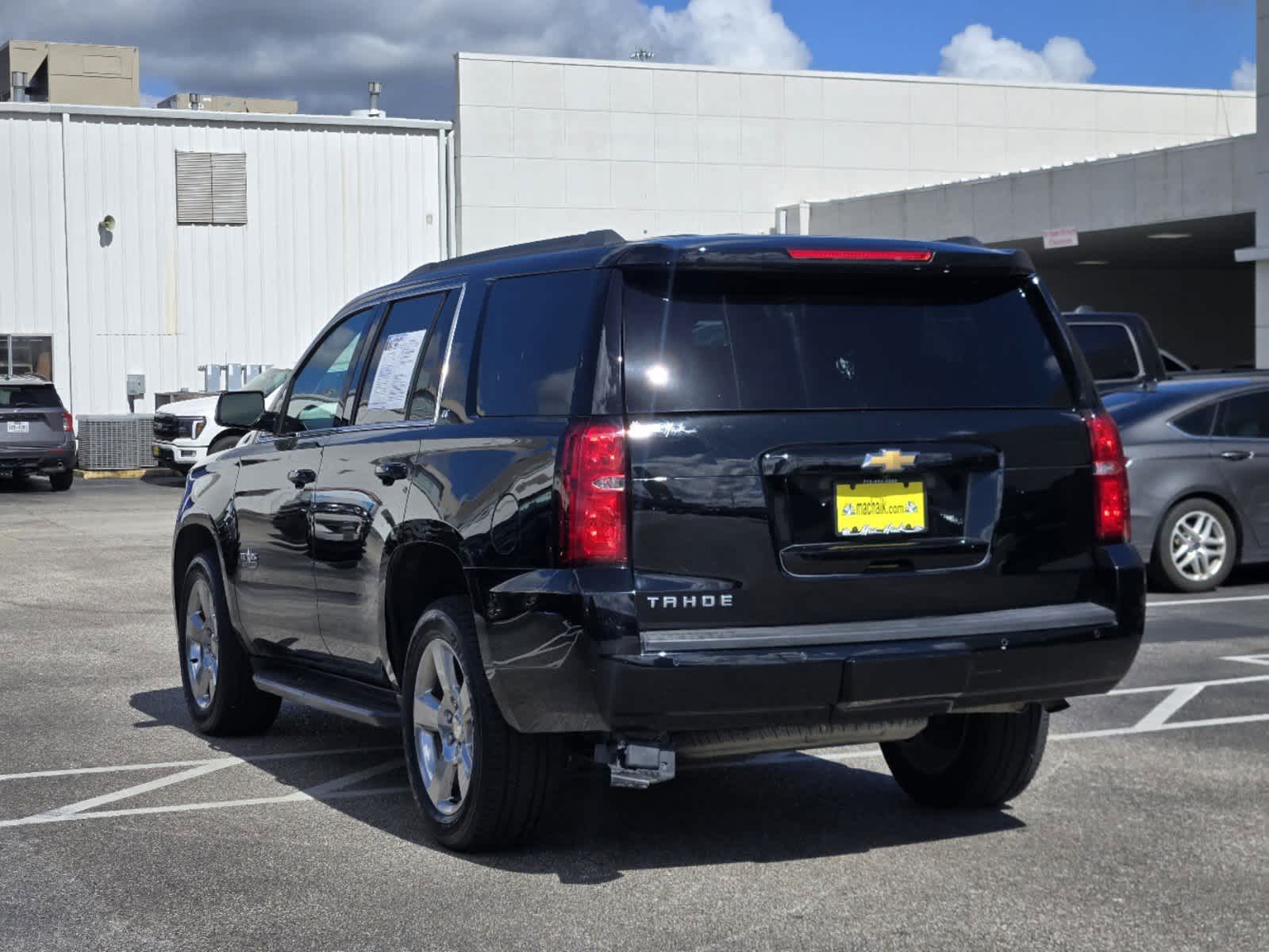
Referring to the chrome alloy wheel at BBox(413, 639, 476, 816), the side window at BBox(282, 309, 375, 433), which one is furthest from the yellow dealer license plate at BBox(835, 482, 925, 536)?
the side window at BBox(282, 309, 375, 433)

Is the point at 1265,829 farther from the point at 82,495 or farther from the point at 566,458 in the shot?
the point at 82,495

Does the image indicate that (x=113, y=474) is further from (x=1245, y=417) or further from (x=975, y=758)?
(x=975, y=758)

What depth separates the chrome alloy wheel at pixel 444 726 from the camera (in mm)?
5766

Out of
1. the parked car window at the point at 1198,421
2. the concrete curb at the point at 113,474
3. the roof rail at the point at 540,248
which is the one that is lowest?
the concrete curb at the point at 113,474

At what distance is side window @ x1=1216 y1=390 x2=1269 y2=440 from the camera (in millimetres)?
12945

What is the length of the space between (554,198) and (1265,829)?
37262mm

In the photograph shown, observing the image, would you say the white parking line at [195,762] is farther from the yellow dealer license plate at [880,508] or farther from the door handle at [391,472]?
the yellow dealer license plate at [880,508]

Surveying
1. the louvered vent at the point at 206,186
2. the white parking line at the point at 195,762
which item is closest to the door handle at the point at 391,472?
the white parking line at the point at 195,762

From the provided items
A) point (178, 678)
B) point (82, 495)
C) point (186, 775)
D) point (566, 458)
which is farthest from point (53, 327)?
point (566, 458)

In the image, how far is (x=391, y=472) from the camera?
6.22 m

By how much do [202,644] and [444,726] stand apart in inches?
109

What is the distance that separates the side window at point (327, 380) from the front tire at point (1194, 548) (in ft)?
23.4

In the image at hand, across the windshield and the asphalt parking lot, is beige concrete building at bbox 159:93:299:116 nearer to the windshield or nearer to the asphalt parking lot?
the windshield

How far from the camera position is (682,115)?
140ft
